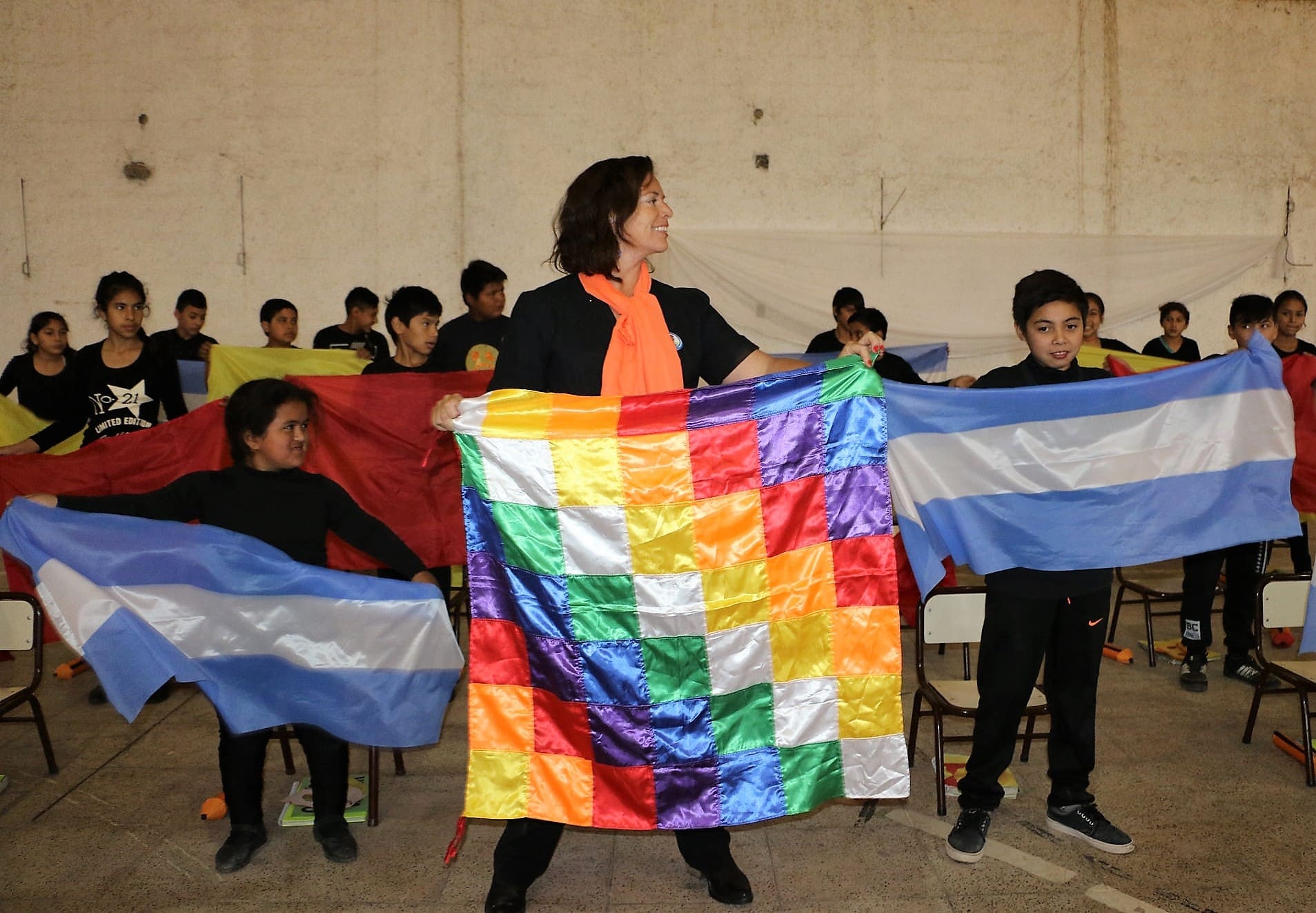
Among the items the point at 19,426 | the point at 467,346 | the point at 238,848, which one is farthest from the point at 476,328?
the point at 238,848

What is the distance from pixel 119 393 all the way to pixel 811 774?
3343mm

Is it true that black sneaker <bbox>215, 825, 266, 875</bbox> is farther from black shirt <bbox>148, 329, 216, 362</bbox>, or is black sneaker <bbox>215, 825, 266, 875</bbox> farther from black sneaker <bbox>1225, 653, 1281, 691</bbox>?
black sneaker <bbox>1225, 653, 1281, 691</bbox>

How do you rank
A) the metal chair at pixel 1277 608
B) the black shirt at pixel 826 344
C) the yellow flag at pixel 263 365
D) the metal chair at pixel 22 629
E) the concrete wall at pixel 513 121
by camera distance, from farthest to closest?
1. the concrete wall at pixel 513 121
2. the black shirt at pixel 826 344
3. the yellow flag at pixel 263 365
4. the metal chair at pixel 1277 608
5. the metal chair at pixel 22 629

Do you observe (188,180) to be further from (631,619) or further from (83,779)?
(631,619)

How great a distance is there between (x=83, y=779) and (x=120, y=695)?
42.4 inches

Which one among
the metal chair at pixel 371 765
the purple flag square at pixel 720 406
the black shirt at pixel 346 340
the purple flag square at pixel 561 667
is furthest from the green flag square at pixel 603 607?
the black shirt at pixel 346 340

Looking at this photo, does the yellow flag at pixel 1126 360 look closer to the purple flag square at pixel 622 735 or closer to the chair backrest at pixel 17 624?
the purple flag square at pixel 622 735

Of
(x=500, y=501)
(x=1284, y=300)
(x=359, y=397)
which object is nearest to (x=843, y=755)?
(x=500, y=501)

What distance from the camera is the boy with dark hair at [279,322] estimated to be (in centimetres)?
635

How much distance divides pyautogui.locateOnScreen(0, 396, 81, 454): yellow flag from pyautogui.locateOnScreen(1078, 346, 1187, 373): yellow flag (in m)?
5.02

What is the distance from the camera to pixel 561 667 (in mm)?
2553

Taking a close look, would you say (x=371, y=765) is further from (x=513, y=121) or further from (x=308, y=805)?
(x=513, y=121)

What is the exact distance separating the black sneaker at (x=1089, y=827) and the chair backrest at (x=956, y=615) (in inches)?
24.8

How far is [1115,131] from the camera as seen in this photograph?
947 cm
